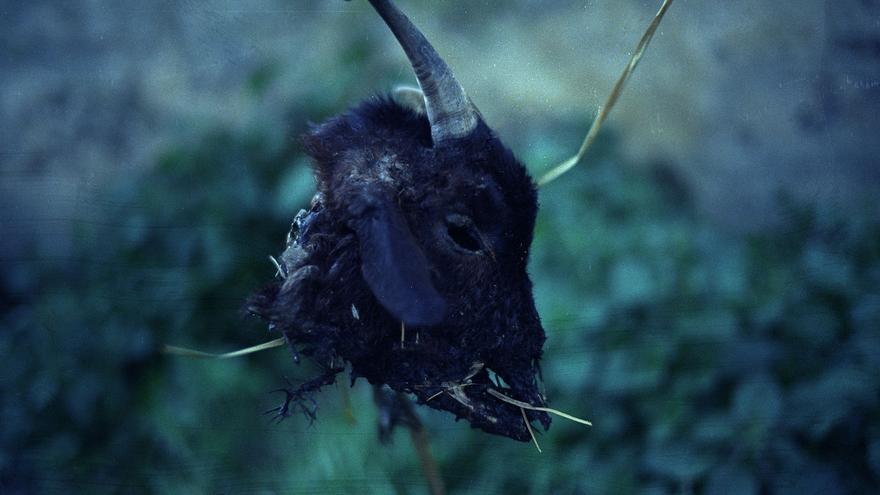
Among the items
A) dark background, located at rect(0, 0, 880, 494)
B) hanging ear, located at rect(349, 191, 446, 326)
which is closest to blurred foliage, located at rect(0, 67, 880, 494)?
dark background, located at rect(0, 0, 880, 494)

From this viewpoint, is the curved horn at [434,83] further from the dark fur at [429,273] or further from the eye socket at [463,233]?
the eye socket at [463,233]

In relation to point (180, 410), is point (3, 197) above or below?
above

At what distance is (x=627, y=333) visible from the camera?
273 centimetres

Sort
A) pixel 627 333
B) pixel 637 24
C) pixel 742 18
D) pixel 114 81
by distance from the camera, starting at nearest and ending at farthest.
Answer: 1. pixel 637 24
2. pixel 742 18
3. pixel 627 333
4. pixel 114 81

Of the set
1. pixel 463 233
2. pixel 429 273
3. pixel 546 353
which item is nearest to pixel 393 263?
pixel 429 273

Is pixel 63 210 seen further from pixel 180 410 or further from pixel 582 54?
pixel 582 54

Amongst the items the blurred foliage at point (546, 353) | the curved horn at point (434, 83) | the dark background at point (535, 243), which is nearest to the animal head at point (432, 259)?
the curved horn at point (434, 83)

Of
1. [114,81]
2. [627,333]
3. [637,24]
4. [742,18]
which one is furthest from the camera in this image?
[114,81]

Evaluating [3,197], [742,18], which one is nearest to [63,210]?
[3,197]

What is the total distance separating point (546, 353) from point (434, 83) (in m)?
1.21

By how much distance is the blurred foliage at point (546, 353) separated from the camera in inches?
104

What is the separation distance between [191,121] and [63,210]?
50cm

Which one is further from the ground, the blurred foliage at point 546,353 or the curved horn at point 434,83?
the curved horn at point 434,83

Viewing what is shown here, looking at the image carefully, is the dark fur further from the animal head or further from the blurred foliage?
the blurred foliage
